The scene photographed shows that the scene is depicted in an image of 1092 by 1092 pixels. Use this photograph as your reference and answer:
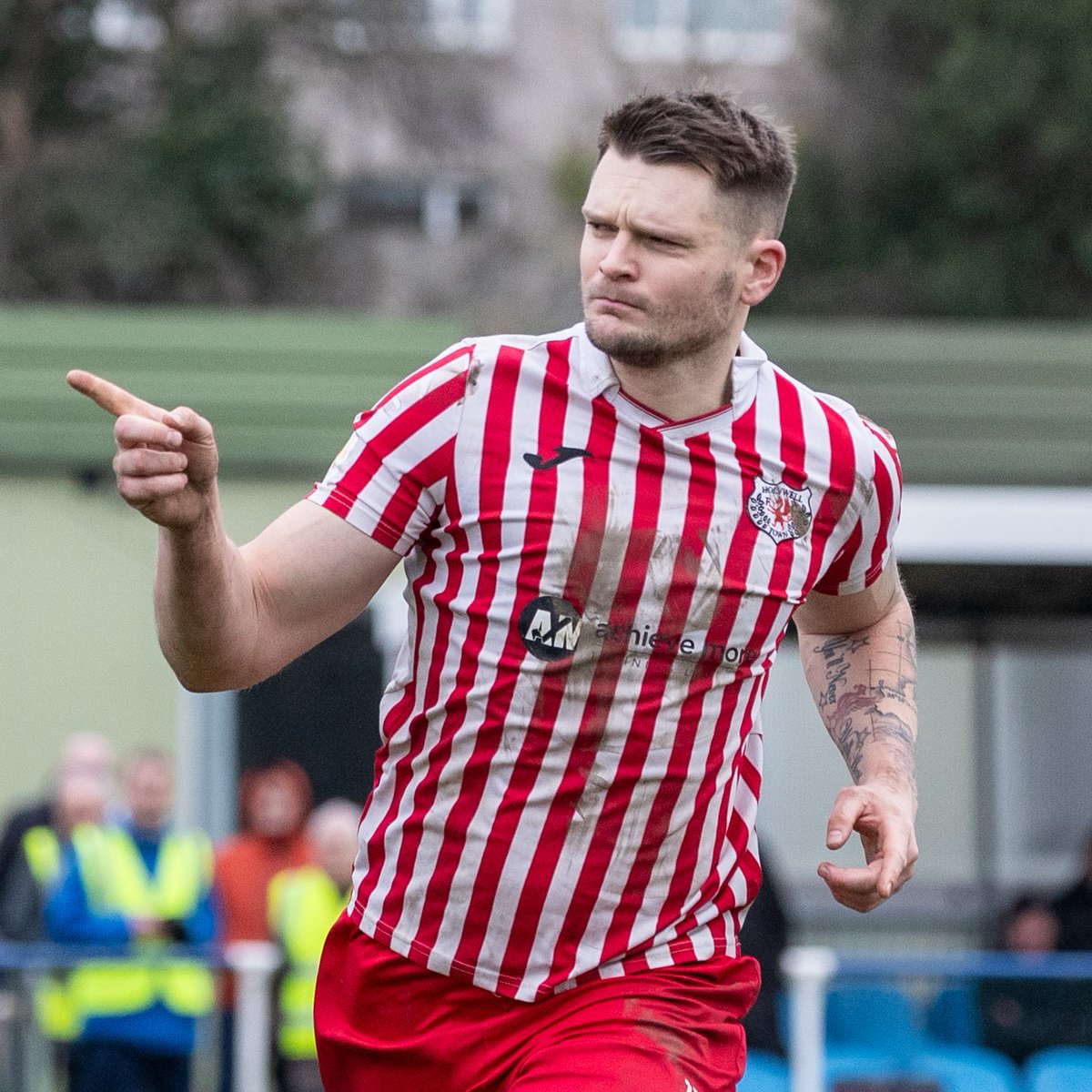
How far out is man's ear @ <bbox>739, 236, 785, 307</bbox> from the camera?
3.18m

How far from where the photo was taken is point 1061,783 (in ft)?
36.3

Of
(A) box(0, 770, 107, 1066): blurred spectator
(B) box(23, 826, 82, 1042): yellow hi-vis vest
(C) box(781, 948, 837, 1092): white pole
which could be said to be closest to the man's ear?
(C) box(781, 948, 837, 1092): white pole

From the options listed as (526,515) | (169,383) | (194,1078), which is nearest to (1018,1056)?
(194,1078)

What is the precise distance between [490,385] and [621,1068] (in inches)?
42.2

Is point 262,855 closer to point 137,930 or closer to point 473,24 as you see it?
point 137,930

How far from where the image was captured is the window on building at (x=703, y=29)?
101 feet

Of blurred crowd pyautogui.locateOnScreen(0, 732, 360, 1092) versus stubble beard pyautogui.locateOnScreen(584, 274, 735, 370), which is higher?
stubble beard pyautogui.locateOnScreen(584, 274, 735, 370)

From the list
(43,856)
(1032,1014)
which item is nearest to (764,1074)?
(1032,1014)

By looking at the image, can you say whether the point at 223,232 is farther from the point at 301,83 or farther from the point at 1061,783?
the point at 1061,783

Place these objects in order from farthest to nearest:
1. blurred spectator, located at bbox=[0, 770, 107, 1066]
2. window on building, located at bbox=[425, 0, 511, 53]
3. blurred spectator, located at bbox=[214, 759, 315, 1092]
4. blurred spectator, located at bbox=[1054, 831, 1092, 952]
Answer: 1. window on building, located at bbox=[425, 0, 511, 53]
2. blurred spectator, located at bbox=[1054, 831, 1092, 952]
3. blurred spectator, located at bbox=[214, 759, 315, 1092]
4. blurred spectator, located at bbox=[0, 770, 107, 1066]

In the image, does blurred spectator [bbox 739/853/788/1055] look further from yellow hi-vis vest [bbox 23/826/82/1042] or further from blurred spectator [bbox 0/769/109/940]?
blurred spectator [bbox 0/769/109/940]

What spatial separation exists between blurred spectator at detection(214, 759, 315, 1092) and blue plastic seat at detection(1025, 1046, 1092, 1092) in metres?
3.18

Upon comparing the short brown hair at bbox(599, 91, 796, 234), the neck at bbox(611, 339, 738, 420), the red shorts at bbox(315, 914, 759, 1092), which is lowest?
the red shorts at bbox(315, 914, 759, 1092)

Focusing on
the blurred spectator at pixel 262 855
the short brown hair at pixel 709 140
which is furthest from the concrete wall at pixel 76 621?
the short brown hair at pixel 709 140
